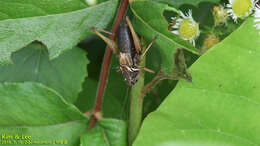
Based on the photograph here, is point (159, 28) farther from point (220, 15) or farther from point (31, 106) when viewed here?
point (31, 106)

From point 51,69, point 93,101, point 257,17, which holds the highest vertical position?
point 257,17

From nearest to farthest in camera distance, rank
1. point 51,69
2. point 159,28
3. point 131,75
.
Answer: point 159,28 < point 131,75 < point 51,69

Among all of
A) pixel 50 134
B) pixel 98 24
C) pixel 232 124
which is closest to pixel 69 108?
pixel 50 134

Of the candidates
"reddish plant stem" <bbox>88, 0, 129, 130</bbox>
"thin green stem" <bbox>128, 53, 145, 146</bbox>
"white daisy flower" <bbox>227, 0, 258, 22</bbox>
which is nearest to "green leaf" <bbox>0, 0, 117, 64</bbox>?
"reddish plant stem" <bbox>88, 0, 129, 130</bbox>

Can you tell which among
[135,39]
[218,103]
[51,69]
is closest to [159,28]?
[135,39]

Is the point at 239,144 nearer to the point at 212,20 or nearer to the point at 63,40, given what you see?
the point at 212,20

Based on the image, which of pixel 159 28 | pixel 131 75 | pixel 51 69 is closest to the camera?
pixel 159 28

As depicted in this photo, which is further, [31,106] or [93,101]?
[93,101]

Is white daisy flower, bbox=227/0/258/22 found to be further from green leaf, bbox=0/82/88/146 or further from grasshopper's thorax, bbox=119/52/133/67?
green leaf, bbox=0/82/88/146
